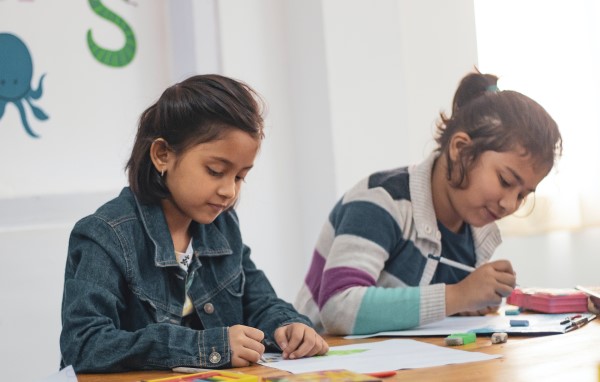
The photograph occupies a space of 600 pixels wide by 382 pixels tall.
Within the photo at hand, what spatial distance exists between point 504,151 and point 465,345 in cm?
47

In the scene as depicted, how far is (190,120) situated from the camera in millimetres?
1298

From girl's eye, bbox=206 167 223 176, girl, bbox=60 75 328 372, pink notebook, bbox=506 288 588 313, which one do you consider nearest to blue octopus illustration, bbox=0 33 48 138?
girl, bbox=60 75 328 372

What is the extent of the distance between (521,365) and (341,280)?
0.50m

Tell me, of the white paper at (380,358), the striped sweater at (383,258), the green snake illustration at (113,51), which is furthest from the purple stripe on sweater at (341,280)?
the green snake illustration at (113,51)

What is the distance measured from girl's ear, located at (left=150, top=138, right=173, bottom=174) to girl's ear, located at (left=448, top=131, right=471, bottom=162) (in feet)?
1.83

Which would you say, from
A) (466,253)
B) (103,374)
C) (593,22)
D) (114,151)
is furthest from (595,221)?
(103,374)

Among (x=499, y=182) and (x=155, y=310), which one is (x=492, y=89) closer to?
(x=499, y=182)

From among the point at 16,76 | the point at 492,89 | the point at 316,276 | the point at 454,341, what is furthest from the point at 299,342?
the point at 16,76

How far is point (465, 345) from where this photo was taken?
1188mm

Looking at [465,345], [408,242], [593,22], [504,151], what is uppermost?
[593,22]

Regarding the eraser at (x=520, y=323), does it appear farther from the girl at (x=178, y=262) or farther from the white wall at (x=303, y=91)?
the white wall at (x=303, y=91)

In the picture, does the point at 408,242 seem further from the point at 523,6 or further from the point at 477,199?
the point at 523,6

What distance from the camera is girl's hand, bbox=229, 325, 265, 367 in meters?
1.11

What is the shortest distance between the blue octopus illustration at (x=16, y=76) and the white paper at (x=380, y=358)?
1.13m
